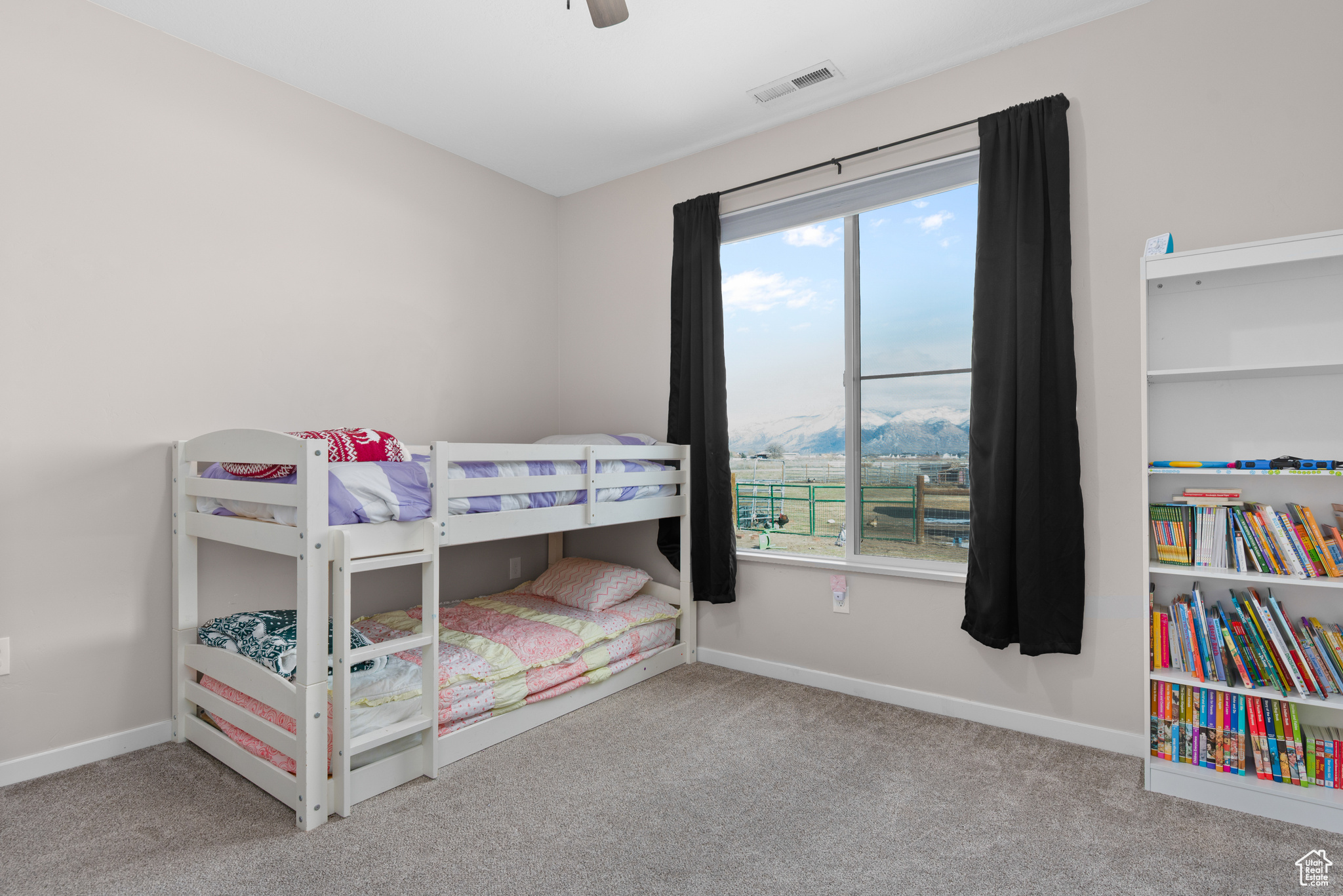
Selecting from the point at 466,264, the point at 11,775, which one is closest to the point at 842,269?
the point at 466,264

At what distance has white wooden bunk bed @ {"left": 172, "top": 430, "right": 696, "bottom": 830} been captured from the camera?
1799 millimetres

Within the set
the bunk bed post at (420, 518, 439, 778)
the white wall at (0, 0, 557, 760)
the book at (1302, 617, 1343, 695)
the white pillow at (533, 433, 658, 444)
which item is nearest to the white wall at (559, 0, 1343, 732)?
the book at (1302, 617, 1343, 695)

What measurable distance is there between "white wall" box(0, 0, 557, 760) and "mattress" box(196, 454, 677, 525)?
358 millimetres

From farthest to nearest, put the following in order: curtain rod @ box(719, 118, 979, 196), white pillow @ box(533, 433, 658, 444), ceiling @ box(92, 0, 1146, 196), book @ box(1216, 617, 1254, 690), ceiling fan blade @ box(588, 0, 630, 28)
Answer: white pillow @ box(533, 433, 658, 444), curtain rod @ box(719, 118, 979, 196), ceiling @ box(92, 0, 1146, 196), book @ box(1216, 617, 1254, 690), ceiling fan blade @ box(588, 0, 630, 28)

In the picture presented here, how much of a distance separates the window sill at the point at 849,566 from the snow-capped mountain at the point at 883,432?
475 mm

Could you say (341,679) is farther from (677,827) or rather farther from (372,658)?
(677,827)

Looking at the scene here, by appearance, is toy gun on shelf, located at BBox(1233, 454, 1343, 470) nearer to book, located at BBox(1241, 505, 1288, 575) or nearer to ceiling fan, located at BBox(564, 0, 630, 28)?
book, located at BBox(1241, 505, 1288, 575)

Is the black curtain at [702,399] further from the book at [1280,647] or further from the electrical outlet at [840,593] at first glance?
the book at [1280,647]

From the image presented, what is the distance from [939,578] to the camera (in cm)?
262

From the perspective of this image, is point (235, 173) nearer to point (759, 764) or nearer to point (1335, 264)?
point (759, 764)

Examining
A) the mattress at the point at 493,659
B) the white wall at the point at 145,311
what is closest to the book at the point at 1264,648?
the mattress at the point at 493,659

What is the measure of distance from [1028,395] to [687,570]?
1.63 meters

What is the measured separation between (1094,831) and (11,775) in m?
3.13

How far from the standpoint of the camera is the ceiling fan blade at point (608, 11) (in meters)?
1.53
